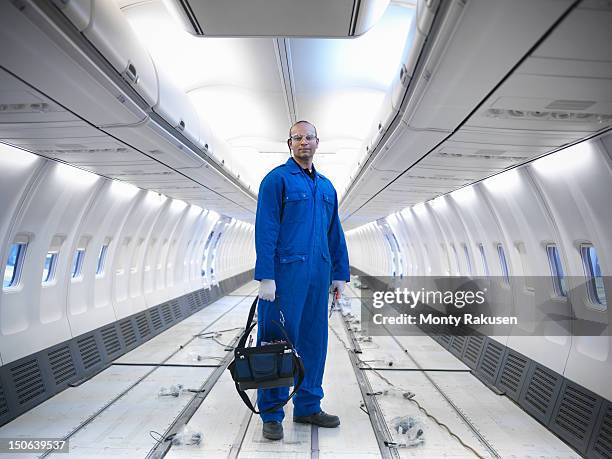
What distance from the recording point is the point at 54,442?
487cm

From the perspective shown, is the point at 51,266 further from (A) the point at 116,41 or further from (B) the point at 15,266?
(A) the point at 116,41

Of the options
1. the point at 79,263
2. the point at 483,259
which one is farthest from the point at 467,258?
the point at 79,263

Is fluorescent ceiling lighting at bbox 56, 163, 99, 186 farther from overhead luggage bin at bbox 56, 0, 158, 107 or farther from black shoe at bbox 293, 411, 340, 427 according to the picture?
black shoe at bbox 293, 411, 340, 427

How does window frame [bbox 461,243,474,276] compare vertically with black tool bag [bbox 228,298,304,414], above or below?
above

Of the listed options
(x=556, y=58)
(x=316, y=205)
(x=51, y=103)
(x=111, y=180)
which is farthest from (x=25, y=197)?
(x=556, y=58)

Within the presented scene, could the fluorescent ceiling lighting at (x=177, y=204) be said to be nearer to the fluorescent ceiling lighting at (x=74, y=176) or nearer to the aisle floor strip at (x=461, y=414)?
the fluorescent ceiling lighting at (x=74, y=176)

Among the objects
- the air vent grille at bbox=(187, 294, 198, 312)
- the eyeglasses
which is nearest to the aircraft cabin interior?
the eyeglasses

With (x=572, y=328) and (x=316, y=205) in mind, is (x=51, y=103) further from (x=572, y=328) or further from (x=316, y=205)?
(x=572, y=328)

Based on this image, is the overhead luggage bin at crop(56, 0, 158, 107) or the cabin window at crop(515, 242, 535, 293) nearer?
the overhead luggage bin at crop(56, 0, 158, 107)

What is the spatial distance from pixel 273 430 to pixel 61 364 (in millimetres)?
3746

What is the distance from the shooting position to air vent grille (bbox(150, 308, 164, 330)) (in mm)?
11257

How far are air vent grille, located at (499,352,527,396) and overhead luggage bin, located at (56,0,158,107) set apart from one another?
567 centimetres

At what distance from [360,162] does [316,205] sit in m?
3.18

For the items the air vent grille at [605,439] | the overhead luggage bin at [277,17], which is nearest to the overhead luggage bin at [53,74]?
the overhead luggage bin at [277,17]
